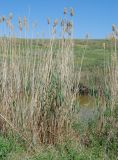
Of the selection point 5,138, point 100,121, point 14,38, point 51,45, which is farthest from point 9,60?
point 100,121

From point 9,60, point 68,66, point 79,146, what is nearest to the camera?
point 79,146

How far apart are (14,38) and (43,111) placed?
50.7 inches

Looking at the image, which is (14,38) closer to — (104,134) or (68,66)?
(68,66)

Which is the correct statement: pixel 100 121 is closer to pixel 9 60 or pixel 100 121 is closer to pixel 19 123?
pixel 19 123

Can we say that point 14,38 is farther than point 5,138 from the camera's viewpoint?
Yes

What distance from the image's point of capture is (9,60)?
7023 millimetres

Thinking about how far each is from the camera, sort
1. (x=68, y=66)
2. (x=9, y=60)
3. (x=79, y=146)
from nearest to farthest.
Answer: (x=79, y=146) < (x=68, y=66) < (x=9, y=60)

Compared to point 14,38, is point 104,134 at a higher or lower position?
lower

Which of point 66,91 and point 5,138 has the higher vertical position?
point 66,91

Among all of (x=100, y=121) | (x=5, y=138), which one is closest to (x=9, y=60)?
(x=5, y=138)

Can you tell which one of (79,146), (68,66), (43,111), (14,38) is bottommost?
(79,146)

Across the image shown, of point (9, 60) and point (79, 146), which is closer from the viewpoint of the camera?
point (79, 146)

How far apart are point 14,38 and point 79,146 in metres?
2.03

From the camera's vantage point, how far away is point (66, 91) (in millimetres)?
6570
